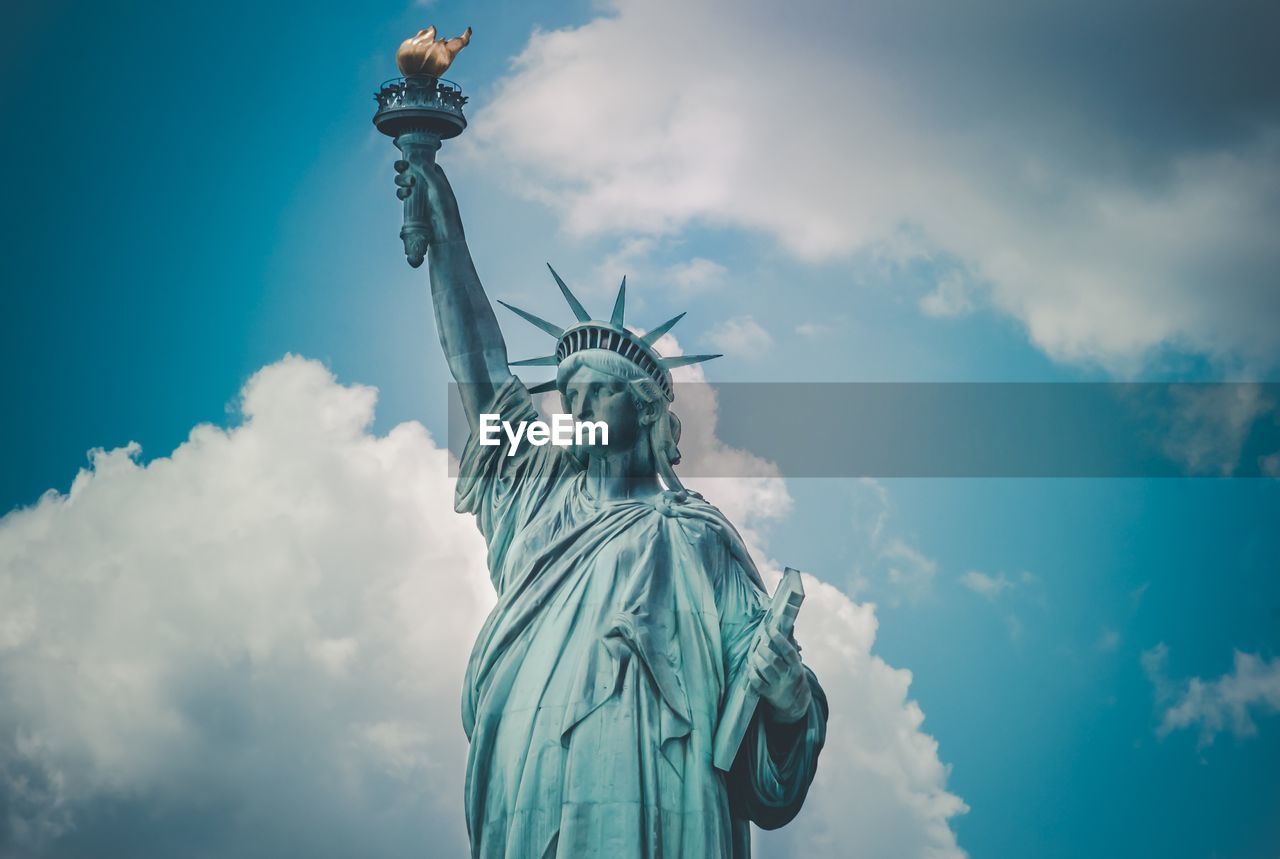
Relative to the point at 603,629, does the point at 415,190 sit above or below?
above

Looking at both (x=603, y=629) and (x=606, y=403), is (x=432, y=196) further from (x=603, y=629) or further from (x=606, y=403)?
(x=603, y=629)

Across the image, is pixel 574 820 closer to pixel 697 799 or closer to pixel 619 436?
pixel 697 799

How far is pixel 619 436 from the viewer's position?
1744 centimetres

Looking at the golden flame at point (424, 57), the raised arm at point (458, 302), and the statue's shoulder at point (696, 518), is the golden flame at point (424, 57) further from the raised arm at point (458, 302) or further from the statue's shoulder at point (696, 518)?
the statue's shoulder at point (696, 518)

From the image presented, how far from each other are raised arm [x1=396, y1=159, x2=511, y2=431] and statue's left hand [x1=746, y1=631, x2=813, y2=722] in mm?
3306

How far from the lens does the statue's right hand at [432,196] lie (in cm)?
1823

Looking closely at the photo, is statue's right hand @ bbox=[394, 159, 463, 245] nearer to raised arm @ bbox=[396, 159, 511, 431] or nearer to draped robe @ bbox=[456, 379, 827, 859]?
raised arm @ bbox=[396, 159, 511, 431]

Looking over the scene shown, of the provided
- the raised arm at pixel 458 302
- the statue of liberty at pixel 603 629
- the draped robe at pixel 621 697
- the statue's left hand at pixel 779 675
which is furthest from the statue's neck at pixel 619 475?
the statue's left hand at pixel 779 675

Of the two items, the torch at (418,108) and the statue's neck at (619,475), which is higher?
the torch at (418,108)

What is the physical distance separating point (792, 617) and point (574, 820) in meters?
1.92

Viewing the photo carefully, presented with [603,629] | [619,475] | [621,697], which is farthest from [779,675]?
[619,475]

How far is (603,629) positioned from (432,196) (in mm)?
3841

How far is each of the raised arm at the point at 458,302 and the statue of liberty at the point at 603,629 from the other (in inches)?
0.6

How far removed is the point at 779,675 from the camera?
1591 cm
